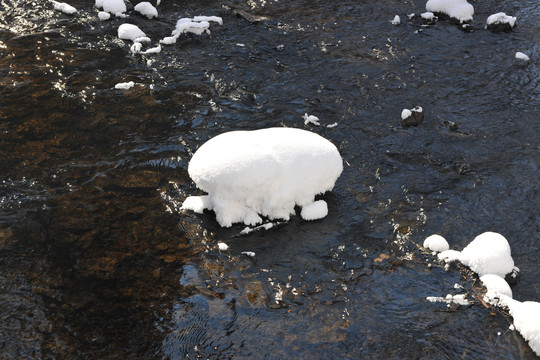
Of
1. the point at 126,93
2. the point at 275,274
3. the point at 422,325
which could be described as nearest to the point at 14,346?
the point at 275,274

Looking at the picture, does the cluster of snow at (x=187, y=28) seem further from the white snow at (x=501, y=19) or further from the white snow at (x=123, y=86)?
the white snow at (x=501, y=19)

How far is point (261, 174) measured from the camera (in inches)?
251

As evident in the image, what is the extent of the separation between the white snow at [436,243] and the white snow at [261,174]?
4.37ft

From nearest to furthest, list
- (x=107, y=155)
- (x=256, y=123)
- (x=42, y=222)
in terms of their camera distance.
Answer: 1. (x=42, y=222)
2. (x=107, y=155)
3. (x=256, y=123)

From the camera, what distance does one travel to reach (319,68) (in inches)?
392

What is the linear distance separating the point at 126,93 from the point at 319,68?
139 inches

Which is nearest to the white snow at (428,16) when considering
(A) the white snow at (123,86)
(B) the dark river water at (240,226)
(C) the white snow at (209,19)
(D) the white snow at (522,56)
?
(B) the dark river water at (240,226)

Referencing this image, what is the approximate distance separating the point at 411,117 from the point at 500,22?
4280 mm

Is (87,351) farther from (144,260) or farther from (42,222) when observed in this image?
(42,222)

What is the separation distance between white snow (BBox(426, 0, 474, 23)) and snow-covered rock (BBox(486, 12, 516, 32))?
1.65 feet

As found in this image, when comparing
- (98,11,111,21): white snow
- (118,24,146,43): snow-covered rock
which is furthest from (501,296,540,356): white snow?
(98,11,111,21): white snow

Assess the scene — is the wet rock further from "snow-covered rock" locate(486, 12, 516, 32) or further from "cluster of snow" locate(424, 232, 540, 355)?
"snow-covered rock" locate(486, 12, 516, 32)

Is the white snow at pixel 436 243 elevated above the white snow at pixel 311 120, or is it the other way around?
the white snow at pixel 436 243

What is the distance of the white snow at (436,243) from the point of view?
616cm
